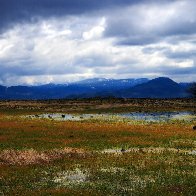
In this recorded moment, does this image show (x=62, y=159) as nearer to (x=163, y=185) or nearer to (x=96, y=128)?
(x=163, y=185)

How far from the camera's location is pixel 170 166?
108ft

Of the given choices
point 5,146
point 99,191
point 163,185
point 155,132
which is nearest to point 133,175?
point 163,185

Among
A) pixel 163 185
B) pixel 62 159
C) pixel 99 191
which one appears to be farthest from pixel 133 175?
pixel 62 159

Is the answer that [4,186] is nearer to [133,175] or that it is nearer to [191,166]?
[133,175]

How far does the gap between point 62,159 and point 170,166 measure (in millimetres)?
9206

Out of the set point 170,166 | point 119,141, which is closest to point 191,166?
point 170,166

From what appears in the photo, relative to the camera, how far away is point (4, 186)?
86.0 feet

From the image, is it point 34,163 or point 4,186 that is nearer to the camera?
point 4,186

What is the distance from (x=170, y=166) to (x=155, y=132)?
24.9 m

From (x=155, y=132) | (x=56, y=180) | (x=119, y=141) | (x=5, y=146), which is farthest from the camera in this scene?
(x=155, y=132)

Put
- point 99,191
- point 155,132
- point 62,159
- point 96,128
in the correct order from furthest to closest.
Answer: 1. point 96,128
2. point 155,132
3. point 62,159
4. point 99,191

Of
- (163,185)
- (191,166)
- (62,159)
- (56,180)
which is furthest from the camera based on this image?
(62,159)

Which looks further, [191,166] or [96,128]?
[96,128]

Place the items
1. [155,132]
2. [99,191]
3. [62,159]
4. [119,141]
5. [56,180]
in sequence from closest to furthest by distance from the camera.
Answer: [99,191]
[56,180]
[62,159]
[119,141]
[155,132]
